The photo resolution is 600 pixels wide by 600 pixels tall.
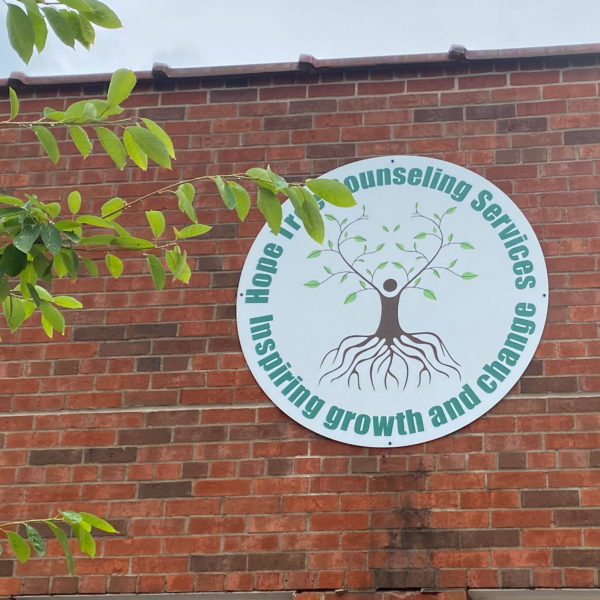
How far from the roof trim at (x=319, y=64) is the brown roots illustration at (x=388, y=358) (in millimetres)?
1423

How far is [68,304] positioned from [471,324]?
2.16 m

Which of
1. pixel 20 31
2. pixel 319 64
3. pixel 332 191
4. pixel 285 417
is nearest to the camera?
pixel 20 31

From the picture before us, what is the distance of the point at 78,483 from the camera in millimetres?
5652

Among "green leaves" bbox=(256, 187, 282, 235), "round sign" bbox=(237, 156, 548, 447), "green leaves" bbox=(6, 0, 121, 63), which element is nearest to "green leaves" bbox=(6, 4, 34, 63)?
"green leaves" bbox=(6, 0, 121, 63)

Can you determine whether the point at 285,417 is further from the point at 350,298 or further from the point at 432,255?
the point at 432,255

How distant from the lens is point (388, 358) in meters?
5.63

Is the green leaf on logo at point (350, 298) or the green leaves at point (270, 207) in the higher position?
the green leaf on logo at point (350, 298)

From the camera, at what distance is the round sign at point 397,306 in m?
5.54

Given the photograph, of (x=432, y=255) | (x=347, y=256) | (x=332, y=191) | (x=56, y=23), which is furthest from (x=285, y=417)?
(x=56, y=23)

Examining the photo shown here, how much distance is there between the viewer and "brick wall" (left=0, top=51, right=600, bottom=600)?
208 inches

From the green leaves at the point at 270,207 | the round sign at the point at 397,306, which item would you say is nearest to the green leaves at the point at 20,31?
the green leaves at the point at 270,207

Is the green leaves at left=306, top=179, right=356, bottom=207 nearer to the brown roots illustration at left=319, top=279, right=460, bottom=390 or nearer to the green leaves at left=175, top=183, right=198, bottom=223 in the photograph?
the green leaves at left=175, top=183, right=198, bottom=223

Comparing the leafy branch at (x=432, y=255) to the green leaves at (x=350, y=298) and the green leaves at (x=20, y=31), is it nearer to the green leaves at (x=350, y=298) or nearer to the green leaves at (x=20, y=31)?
the green leaves at (x=350, y=298)

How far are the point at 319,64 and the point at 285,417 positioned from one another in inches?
75.4
